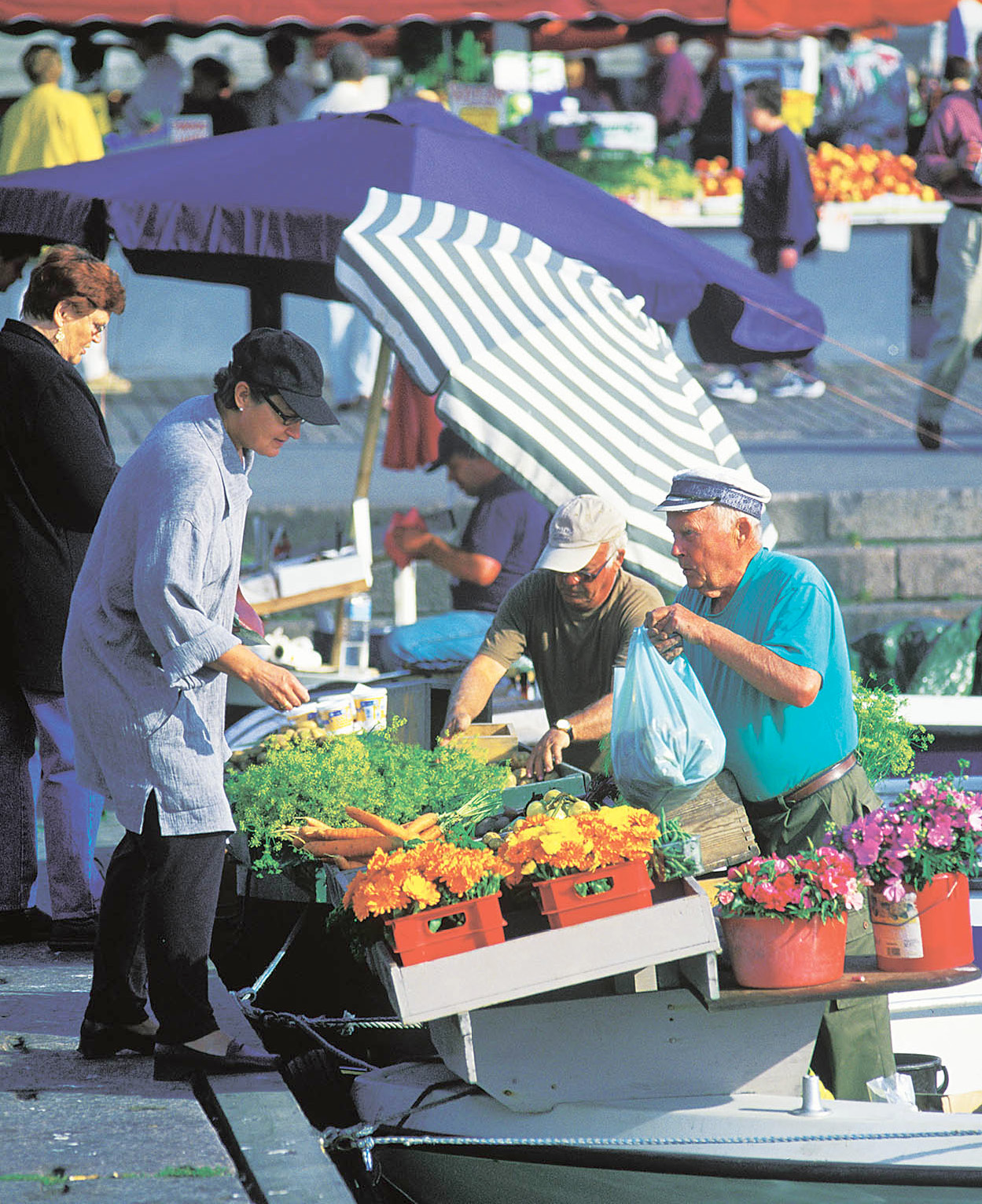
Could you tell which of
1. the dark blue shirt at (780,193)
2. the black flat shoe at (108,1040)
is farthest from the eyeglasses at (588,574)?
the dark blue shirt at (780,193)

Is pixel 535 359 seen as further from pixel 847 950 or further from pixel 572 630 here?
pixel 847 950

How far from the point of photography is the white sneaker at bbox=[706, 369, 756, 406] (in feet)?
41.1

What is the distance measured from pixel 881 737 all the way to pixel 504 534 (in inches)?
97.5

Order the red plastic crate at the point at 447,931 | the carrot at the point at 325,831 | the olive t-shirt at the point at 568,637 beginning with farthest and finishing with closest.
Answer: the olive t-shirt at the point at 568,637 < the carrot at the point at 325,831 < the red plastic crate at the point at 447,931

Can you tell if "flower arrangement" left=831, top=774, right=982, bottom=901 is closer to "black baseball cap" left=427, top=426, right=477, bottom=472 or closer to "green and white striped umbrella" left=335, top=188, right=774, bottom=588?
"green and white striped umbrella" left=335, top=188, right=774, bottom=588

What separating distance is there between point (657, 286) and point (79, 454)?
2538 millimetres

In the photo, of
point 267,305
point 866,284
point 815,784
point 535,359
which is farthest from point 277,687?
point 866,284

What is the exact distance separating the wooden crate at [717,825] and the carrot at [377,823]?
68 cm

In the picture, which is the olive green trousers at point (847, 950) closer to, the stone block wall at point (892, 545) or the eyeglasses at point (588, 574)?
the eyeglasses at point (588, 574)

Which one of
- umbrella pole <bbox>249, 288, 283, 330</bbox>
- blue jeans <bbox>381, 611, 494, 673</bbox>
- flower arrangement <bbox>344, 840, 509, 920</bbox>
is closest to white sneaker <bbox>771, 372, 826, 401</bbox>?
umbrella pole <bbox>249, 288, 283, 330</bbox>

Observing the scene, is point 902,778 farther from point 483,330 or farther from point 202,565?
point 202,565

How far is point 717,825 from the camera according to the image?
389cm

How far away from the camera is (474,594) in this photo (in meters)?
7.01

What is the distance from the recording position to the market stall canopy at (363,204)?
6.46m
